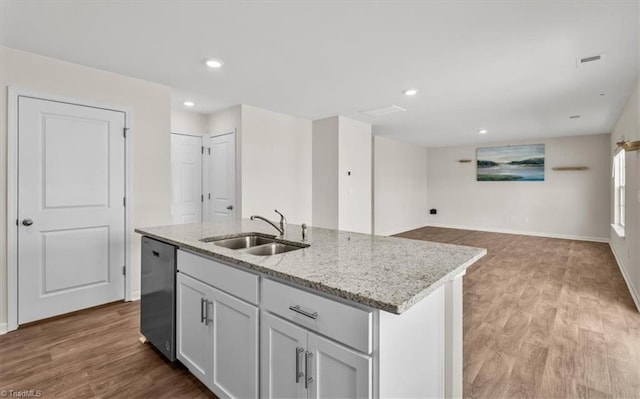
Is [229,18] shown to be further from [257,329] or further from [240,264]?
[257,329]

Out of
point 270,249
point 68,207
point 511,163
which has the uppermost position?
point 511,163

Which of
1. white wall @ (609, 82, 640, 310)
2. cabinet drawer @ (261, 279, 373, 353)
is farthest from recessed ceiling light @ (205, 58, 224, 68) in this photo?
white wall @ (609, 82, 640, 310)

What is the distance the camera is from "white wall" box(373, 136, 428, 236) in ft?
24.1

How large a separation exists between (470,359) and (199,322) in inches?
74.5

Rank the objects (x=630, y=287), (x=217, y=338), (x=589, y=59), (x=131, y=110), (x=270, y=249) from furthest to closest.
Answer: (x=630, y=287), (x=131, y=110), (x=589, y=59), (x=270, y=249), (x=217, y=338)

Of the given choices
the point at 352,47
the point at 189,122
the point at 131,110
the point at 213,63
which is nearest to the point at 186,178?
the point at 189,122

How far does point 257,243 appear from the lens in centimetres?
238

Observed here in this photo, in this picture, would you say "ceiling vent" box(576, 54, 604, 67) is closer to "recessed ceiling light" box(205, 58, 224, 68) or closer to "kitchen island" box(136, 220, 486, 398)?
"kitchen island" box(136, 220, 486, 398)

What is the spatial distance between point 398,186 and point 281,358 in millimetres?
7147

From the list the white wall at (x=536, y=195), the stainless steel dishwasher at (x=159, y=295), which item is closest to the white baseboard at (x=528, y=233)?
the white wall at (x=536, y=195)

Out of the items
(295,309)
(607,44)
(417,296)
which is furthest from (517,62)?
(295,309)

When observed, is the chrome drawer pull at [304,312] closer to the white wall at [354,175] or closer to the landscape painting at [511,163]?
the white wall at [354,175]

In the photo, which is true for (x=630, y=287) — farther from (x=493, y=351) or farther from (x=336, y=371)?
(x=336, y=371)

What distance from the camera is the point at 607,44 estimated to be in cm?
252
